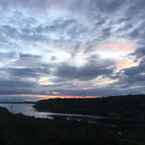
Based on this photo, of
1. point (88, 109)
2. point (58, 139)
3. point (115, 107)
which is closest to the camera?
point (58, 139)

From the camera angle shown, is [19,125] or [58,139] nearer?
[58,139]

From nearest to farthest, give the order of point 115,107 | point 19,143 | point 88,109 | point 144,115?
point 19,143 → point 144,115 → point 115,107 → point 88,109

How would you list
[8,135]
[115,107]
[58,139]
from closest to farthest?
[8,135]
[58,139]
[115,107]

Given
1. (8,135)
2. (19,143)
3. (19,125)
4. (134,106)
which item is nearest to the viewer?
(19,143)

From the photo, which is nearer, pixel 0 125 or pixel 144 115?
pixel 0 125

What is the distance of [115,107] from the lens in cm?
10406

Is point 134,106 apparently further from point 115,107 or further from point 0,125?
point 0,125

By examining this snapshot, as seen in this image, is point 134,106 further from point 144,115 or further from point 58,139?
point 58,139

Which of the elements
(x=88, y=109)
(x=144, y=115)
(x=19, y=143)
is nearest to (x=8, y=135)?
(x=19, y=143)

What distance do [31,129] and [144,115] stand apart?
179ft

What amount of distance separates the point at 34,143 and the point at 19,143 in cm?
154

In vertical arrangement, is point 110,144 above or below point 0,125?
below

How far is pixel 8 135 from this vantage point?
24.3 m

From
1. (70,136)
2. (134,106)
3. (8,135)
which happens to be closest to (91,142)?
(70,136)
